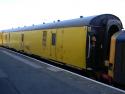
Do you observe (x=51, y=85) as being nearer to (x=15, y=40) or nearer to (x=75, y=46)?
(x=75, y=46)

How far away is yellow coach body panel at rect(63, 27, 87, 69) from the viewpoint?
17016 mm

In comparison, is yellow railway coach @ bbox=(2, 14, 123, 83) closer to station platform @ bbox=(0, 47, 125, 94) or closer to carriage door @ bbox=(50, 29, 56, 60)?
carriage door @ bbox=(50, 29, 56, 60)

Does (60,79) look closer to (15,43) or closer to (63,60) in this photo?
(63,60)

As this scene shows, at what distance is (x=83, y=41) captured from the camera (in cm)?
1697

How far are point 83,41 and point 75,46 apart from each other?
60.6 inches

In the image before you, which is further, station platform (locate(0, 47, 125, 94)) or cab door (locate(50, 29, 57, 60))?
cab door (locate(50, 29, 57, 60))

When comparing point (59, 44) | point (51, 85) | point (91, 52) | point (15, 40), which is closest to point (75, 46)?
point (91, 52)

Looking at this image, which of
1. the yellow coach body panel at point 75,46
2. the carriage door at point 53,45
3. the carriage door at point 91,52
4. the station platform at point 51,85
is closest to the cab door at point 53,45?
the carriage door at point 53,45

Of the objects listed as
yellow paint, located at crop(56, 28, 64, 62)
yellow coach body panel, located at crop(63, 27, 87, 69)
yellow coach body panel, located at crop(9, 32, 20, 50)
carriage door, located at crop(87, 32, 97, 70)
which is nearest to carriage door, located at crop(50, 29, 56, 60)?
yellow paint, located at crop(56, 28, 64, 62)

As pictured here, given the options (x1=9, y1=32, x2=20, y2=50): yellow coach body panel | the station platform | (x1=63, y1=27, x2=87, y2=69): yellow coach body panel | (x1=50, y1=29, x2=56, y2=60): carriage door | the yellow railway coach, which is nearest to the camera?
the station platform

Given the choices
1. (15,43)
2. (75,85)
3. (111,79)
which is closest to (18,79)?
(75,85)

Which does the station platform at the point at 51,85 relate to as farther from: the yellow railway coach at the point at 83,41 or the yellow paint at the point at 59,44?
the yellow paint at the point at 59,44

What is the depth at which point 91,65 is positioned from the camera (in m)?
16.3

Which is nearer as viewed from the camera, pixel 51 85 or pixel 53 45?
pixel 51 85
